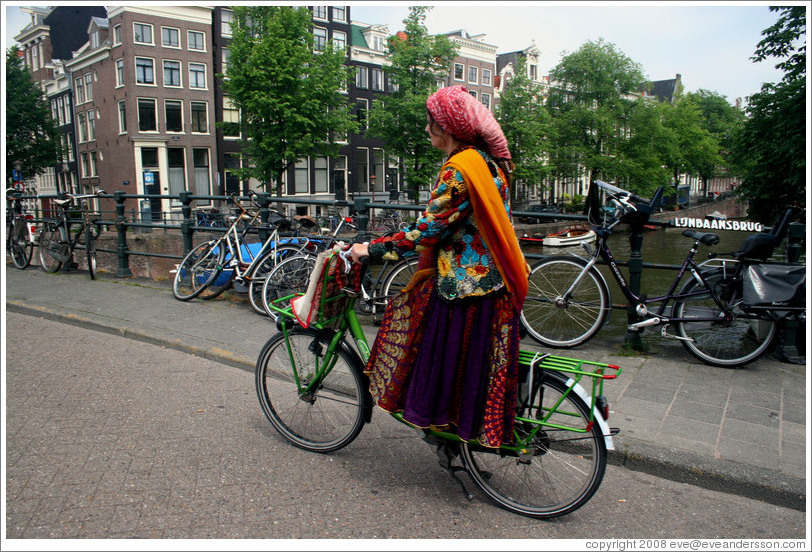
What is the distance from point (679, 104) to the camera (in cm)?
5031

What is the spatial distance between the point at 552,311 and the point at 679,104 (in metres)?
52.1

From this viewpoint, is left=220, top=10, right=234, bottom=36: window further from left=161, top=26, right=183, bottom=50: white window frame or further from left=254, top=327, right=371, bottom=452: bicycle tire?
left=254, top=327, right=371, bottom=452: bicycle tire

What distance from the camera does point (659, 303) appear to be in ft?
15.2

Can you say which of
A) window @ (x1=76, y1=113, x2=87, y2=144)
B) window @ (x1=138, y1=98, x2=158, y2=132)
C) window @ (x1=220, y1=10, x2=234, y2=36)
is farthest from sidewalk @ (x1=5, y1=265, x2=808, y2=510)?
window @ (x1=76, y1=113, x2=87, y2=144)

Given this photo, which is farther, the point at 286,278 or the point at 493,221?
the point at 286,278

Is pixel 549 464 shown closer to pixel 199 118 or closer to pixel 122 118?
pixel 199 118

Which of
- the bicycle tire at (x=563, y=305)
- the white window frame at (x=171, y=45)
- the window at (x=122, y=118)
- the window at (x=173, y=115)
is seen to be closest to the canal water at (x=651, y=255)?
the bicycle tire at (x=563, y=305)

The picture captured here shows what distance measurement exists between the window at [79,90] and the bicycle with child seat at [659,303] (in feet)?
125

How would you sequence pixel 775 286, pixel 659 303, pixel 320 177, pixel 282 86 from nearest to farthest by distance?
pixel 775 286 → pixel 659 303 → pixel 282 86 → pixel 320 177

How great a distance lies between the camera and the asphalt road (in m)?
2.54

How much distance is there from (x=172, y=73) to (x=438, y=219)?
33413 millimetres

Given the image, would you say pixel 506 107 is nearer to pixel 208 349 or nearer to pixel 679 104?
pixel 679 104

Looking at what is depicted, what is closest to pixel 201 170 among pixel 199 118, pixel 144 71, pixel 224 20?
pixel 199 118

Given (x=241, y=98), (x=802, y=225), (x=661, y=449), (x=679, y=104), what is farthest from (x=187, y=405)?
(x=679, y=104)
